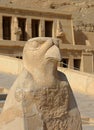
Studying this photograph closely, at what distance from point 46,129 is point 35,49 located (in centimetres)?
81

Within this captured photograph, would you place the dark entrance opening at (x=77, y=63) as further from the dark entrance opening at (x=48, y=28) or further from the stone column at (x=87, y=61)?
the dark entrance opening at (x=48, y=28)

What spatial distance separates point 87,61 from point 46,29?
3.60 m

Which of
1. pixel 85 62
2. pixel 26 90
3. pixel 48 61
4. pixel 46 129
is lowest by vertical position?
pixel 85 62

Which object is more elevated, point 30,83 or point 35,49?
point 35,49

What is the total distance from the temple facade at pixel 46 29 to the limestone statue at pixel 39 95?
19525mm

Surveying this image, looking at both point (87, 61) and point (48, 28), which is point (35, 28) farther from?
point (87, 61)

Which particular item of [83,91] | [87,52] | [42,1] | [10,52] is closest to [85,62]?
[87,52]

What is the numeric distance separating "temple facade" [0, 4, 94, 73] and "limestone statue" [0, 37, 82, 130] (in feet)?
64.1

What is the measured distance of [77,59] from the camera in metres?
26.2

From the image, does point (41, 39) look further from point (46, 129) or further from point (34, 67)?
point (46, 129)

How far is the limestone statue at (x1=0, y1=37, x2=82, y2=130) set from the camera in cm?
403

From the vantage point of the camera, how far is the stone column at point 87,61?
2639 centimetres

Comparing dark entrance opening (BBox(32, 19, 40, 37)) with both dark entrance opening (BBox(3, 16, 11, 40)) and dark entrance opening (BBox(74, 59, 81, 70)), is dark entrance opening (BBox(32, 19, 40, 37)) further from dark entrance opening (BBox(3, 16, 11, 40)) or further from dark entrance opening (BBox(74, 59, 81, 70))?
dark entrance opening (BBox(74, 59, 81, 70))

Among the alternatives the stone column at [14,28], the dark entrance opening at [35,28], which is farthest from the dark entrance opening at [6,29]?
the dark entrance opening at [35,28]
